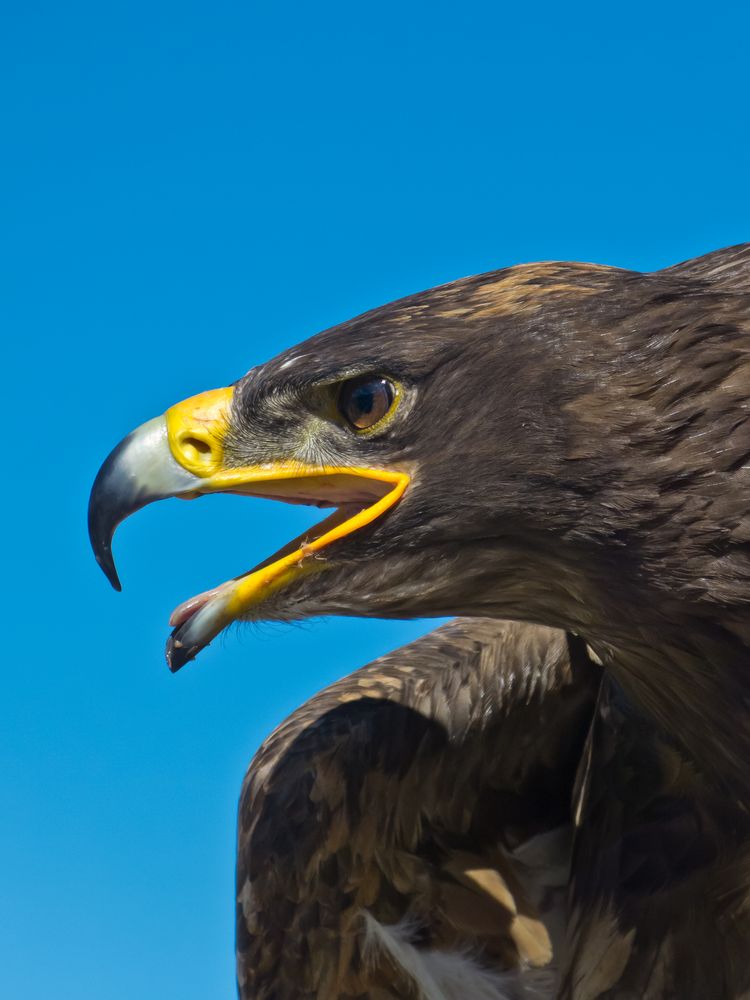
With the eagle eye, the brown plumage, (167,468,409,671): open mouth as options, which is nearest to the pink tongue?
(167,468,409,671): open mouth

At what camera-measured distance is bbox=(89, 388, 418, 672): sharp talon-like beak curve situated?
343 cm

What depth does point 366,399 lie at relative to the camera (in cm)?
341

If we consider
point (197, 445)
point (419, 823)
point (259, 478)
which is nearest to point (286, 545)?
point (259, 478)

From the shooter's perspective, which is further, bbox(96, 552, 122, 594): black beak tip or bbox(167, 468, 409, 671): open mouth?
bbox(96, 552, 122, 594): black beak tip

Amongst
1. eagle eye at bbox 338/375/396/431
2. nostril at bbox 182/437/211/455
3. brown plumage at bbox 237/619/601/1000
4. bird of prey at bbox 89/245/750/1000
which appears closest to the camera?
bird of prey at bbox 89/245/750/1000

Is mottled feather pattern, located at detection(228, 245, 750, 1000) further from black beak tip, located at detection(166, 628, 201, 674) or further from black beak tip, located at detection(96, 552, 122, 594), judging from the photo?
black beak tip, located at detection(96, 552, 122, 594)

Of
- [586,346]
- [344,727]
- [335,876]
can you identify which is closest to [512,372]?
[586,346]

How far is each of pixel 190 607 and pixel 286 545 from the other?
28 centimetres

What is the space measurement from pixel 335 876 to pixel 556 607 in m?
1.47

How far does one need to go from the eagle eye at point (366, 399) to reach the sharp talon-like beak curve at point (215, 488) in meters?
0.12

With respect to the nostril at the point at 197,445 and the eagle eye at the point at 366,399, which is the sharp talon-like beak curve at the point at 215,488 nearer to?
the nostril at the point at 197,445

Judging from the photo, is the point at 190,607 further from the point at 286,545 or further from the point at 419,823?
the point at 419,823

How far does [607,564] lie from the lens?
10.7 ft

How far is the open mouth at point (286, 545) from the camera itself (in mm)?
3416
